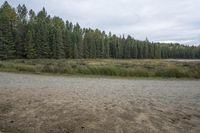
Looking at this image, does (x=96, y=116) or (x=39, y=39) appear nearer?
(x=96, y=116)

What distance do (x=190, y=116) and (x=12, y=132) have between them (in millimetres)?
5572

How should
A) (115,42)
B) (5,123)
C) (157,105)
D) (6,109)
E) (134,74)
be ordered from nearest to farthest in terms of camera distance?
(5,123) < (6,109) < (157,105) < (134,74) < (115,42)

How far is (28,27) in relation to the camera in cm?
7388

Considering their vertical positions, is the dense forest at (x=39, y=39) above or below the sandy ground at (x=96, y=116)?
above

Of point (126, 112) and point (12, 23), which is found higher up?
point (12, 23)

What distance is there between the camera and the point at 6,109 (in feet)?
32.7

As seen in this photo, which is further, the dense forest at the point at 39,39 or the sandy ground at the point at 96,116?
the dense forest at the point at 39,39

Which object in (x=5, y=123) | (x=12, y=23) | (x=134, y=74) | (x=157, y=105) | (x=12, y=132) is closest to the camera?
(x=12, y=132)

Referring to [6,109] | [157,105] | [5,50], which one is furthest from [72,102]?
[5,50]

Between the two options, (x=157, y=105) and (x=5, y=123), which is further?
(x=157, y=105)

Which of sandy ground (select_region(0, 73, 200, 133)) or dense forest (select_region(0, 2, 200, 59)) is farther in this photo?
dense forest (select_region(0, 2, 200, 59))

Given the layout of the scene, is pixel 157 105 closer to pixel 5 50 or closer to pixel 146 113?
pixel 146 113

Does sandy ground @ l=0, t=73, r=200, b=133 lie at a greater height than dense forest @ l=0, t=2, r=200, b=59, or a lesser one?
lesser

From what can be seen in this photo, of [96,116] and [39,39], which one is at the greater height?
[39,39]
